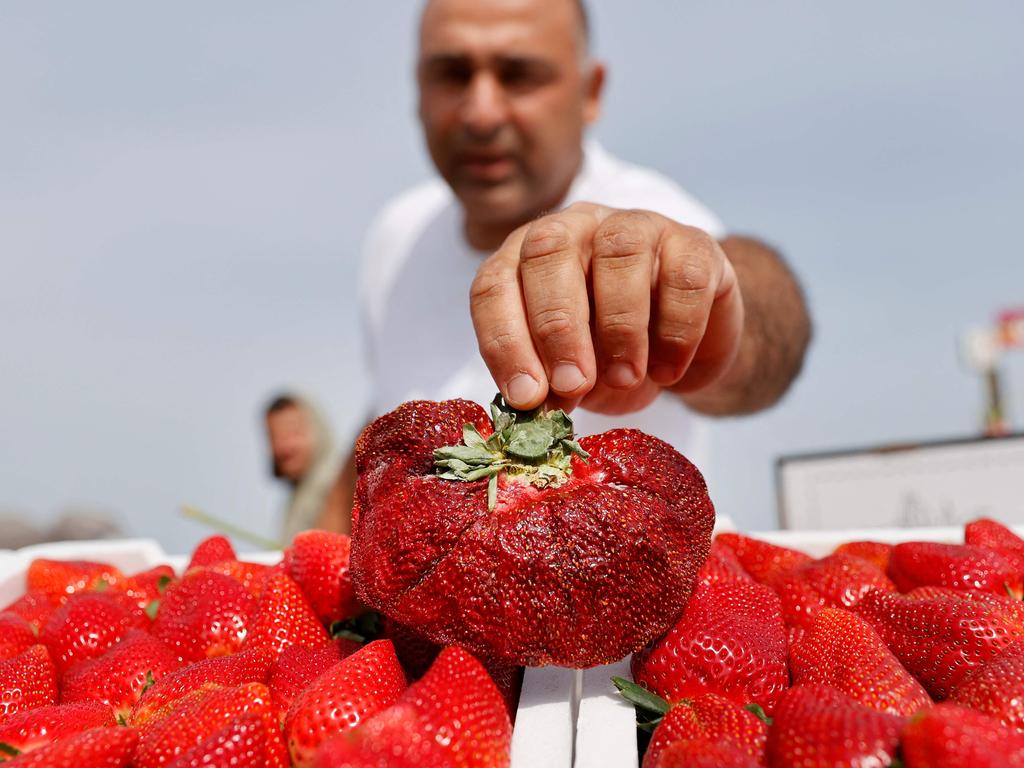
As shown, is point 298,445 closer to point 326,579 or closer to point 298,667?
point 326,579

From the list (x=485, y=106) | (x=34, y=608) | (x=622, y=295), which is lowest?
(x=34, y=608)

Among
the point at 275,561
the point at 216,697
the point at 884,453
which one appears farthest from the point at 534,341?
the point at 884,453

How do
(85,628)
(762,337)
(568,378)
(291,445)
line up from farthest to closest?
(291,445), (762,337), (85,628), (568,378)

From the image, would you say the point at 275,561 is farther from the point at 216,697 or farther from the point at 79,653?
the point at 216,697

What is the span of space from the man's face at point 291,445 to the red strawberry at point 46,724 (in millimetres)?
4547

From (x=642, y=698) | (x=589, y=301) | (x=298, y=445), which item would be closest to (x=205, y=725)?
(x=642, y=698)

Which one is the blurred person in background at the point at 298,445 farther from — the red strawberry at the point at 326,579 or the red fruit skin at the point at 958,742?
the red fruit skin at the point at 958,742

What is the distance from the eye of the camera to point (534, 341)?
1027mm

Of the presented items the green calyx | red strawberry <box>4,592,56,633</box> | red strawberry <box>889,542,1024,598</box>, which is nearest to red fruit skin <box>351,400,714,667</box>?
the green calyx

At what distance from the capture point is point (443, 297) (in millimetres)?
3184

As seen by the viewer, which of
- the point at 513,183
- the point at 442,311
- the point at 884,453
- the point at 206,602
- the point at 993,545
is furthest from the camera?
the point at 884,453

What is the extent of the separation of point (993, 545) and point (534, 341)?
2.73ft

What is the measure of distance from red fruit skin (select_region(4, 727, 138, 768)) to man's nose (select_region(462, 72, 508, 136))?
89.8 inches

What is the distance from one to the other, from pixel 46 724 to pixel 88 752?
0.14 metres
